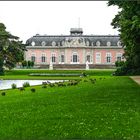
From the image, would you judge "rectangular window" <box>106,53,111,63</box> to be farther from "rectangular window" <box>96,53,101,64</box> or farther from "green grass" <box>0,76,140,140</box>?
"green grass" <box>0,76,140,140</box>

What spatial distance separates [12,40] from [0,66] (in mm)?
10196

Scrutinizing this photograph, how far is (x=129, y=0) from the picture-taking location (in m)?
16.1

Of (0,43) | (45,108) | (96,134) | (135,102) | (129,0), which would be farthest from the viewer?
(0,43)

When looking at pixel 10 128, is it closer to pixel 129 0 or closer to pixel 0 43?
pixel 129 0

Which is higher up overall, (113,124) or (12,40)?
(12,40)

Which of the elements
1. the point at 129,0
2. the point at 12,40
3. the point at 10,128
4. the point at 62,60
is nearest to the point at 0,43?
the point at 12,40

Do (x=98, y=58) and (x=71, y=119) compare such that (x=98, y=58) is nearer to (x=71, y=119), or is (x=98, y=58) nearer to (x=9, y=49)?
(x=9, y=49)

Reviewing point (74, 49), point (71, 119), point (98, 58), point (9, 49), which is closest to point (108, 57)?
point (98, 58)

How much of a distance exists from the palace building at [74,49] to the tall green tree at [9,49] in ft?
75.3

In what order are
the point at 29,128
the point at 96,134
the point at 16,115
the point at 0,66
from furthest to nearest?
the point at 0,66, the point at 16,115, the point at 29,128, the point at 96,134

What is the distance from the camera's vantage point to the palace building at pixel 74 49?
91.3 meters

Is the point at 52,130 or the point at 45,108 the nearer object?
the point at 52,130

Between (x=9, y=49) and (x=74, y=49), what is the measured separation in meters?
28.9

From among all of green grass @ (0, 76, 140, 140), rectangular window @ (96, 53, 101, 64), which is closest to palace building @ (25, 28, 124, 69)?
rectangular window @ (96, 53, 101, 64)
